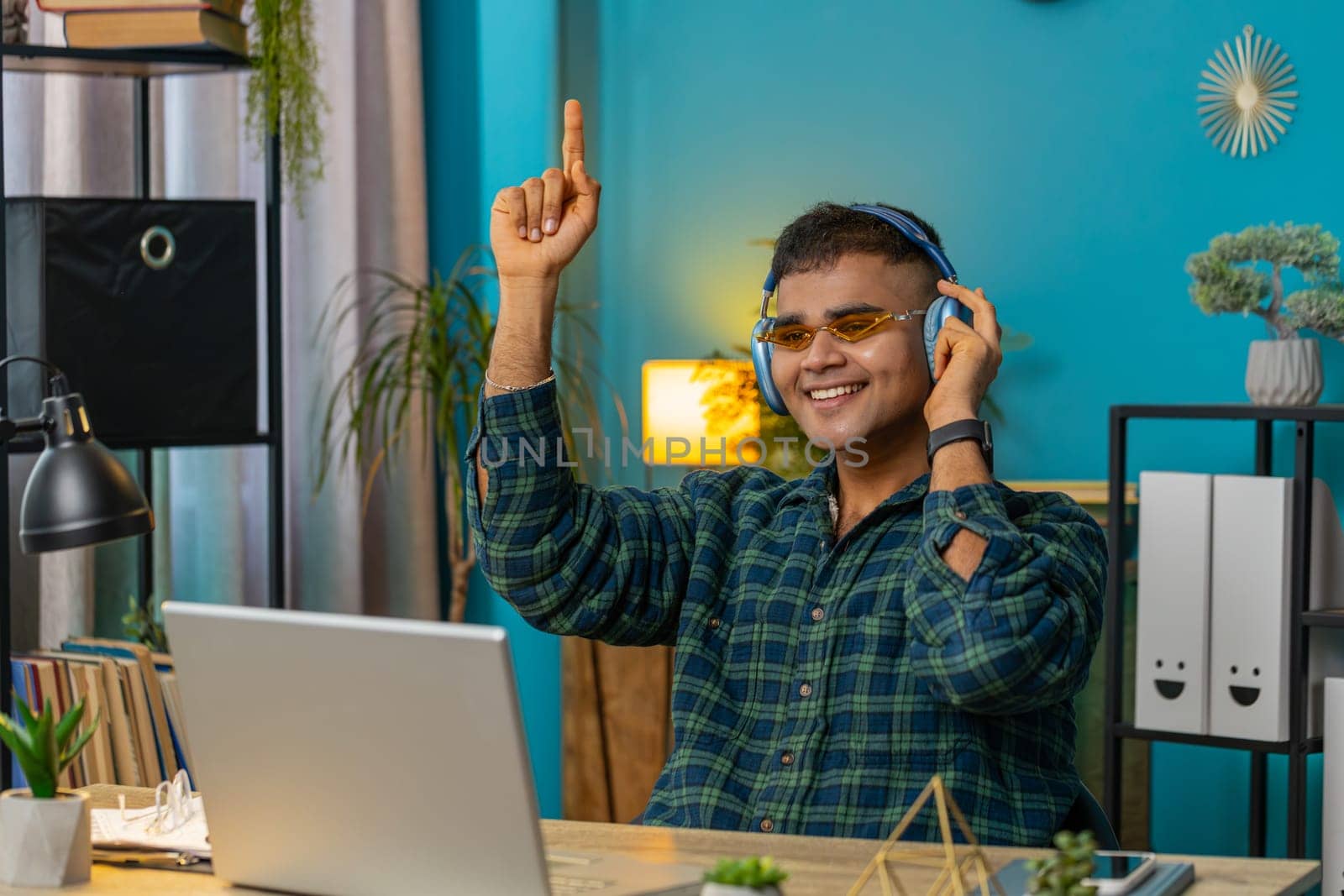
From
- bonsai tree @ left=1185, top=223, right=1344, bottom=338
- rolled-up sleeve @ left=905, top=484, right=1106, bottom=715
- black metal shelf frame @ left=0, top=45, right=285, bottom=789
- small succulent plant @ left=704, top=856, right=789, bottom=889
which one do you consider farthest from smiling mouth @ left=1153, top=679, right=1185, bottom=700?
small succulent plant @ left=704, top=856, right=789, bottom=889

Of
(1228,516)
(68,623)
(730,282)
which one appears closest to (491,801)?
(1228,516)

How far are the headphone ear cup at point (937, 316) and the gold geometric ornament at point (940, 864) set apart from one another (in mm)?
606

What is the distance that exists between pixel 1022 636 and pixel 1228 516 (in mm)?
1288

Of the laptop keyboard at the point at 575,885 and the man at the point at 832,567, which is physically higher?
the man at the point at 832,567

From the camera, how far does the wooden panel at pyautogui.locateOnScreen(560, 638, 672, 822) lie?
131 inches

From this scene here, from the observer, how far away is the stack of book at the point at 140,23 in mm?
2713

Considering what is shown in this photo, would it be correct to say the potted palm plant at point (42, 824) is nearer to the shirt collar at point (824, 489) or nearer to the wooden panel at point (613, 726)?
the shirt collar at point (824, 489)

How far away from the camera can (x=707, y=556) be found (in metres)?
1.94

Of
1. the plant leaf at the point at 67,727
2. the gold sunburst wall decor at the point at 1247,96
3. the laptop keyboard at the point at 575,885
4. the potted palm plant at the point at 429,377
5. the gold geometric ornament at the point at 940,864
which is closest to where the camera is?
the gold geometric ornament at the point at 940,864

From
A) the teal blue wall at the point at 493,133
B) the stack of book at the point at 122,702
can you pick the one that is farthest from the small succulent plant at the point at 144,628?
the teal blue wall at the point at 493,133

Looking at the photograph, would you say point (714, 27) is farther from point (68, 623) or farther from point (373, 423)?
point (68, 623)

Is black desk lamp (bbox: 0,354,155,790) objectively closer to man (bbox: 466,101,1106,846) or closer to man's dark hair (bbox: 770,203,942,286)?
man (bbox: 466,101,1106,846)

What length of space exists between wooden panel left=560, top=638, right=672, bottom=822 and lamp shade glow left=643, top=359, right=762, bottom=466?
423 millimetres

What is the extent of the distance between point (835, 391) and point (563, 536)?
0.36m
